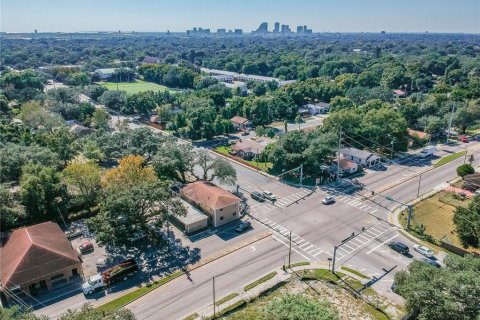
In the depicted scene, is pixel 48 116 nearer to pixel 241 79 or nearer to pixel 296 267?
pixel 296 267

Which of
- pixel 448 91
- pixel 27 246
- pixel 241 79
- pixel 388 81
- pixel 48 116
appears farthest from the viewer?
pixel 241 79

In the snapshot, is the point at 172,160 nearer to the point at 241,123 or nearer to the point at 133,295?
the point at 133,295

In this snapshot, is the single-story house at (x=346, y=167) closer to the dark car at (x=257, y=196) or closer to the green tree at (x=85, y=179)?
the dark car at (x=257, y=196)

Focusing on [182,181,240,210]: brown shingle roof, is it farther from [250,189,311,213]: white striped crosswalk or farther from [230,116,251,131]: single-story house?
[230,116,251,131]: single-story house

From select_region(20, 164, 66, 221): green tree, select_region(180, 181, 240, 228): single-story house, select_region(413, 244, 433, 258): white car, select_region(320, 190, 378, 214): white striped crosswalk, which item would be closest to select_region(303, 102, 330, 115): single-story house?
select_region(320, 190, 378, 214): white striped crosswalk

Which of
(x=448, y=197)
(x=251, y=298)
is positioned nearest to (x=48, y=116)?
(x=251, y=298)
